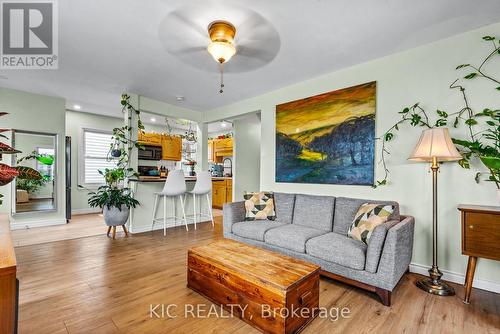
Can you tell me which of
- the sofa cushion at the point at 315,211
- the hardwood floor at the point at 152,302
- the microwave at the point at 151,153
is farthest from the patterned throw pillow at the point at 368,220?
the microwave at the point at 151,153

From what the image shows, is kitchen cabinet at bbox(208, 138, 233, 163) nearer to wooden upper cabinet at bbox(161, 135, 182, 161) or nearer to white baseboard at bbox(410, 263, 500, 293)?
wooden upper cabinet at bbox(161, 135, 182, 161)

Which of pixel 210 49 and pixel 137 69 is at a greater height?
pixel 137 69

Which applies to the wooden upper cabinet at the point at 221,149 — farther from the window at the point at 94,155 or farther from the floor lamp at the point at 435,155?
the floor lamp at the point at 435,155

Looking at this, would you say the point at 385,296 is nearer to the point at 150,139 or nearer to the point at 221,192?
the point at 221,192

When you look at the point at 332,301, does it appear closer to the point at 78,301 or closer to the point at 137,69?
the point at 78,301

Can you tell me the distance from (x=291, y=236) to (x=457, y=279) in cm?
168

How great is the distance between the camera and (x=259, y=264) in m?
1.84

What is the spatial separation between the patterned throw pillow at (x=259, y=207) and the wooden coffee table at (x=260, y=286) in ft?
3.75

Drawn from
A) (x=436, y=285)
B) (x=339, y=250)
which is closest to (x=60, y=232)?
(x=339, y=250)

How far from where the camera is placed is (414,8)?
6.46 feet

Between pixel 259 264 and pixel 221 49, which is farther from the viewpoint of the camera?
pixel 221 49

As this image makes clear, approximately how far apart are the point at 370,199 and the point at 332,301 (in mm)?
1370

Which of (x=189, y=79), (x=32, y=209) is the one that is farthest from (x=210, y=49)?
(x=32, y=209)

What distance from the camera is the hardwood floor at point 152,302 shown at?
5.49ft
